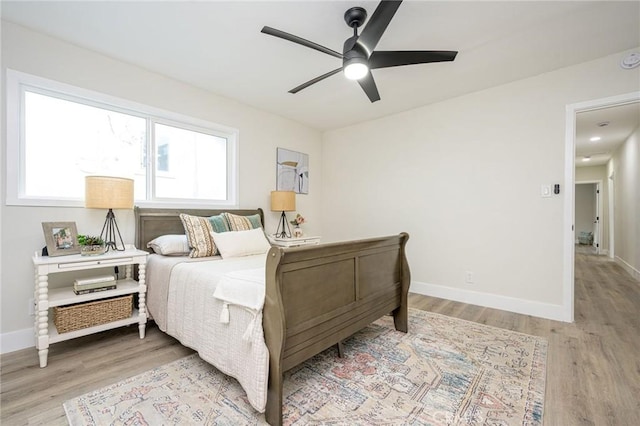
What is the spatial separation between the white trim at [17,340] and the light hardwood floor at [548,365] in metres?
0.07

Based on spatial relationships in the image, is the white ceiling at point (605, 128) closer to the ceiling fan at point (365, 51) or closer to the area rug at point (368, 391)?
the ceiling fan at point (365, 51)

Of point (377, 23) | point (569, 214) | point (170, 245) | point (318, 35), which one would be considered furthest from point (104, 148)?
point (569, 214)

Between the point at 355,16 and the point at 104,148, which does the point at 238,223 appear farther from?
the point at 355,16

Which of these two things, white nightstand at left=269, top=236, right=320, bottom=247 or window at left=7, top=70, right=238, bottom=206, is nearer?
window at left=7, top=70, right=238, bottom=206

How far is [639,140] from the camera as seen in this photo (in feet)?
14.7

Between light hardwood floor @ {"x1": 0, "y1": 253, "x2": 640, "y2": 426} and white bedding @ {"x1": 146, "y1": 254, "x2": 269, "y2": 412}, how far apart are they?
1.17 feet

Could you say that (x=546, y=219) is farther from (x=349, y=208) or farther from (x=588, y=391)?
(x=349, y=208)

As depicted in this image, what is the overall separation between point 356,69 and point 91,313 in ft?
9.17

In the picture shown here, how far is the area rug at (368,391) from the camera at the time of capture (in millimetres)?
1531

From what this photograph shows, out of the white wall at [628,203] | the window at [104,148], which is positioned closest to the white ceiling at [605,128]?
the white wall at [628,203]

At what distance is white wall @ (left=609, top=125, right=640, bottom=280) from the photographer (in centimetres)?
465

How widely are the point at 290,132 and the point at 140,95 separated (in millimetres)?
2147

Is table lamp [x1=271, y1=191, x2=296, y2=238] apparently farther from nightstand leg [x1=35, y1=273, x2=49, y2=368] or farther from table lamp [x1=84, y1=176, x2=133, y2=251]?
nightstand leg [x1=35, y1=273, x2=49, y2=368]

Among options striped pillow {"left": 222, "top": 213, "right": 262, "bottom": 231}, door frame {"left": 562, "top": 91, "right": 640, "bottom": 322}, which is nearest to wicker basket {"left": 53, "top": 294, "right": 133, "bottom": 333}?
striped pillow {"left": 222, "top": 213, "right": 262, "bottom": 231}
